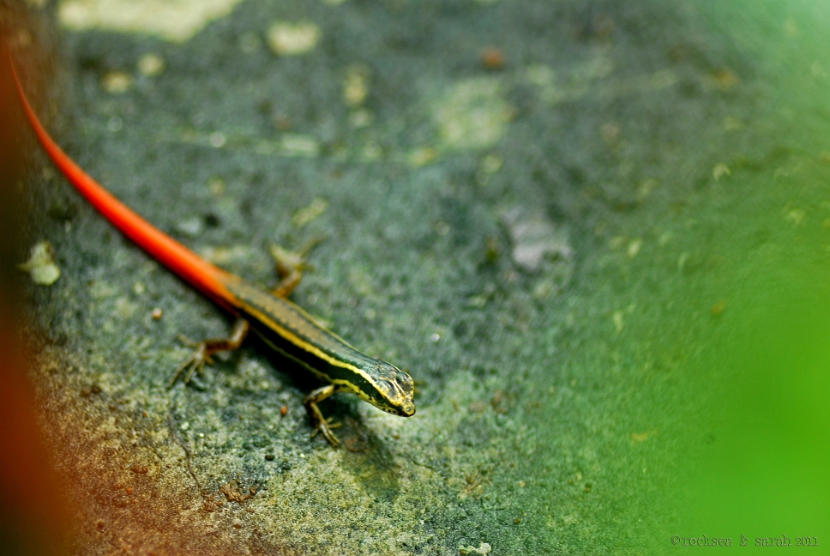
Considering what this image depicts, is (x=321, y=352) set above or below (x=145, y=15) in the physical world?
below

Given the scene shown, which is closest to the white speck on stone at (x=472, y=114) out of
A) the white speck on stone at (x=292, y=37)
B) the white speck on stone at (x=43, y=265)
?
the white speck on stone at (x=292, y=37)

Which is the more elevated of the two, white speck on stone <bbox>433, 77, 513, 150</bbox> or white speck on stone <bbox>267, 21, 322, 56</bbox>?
white speck on stone <bbox>267, 21, 322, 56</bbox>

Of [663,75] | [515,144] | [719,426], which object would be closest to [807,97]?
[663,75]

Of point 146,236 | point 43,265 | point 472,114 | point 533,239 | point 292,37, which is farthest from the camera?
point 292,37

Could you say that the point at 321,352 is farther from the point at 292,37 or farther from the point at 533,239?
the point at 292,37

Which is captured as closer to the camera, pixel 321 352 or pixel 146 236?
pixel 321 352

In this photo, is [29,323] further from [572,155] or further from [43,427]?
[572,155]

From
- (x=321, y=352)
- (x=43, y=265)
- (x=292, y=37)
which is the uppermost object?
(x=292, y=37)

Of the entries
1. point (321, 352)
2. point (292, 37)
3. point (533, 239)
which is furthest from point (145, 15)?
point (533, 239)

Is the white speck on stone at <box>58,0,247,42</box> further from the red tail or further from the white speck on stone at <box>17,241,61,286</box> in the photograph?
the white speck on stone at <box>17,241,61,286</box>

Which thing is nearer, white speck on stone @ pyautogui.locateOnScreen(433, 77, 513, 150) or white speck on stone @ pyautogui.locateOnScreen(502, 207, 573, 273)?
white speck on stone @ pyautogui.locateOnScreen(502, 207, 573, 273)

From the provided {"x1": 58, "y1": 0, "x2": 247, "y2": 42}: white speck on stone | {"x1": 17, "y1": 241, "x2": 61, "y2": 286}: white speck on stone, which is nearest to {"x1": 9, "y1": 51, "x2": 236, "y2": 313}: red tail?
{"x1": 17, "y1": 241, "x2": 61, "y2": 286}: white speck on stone
